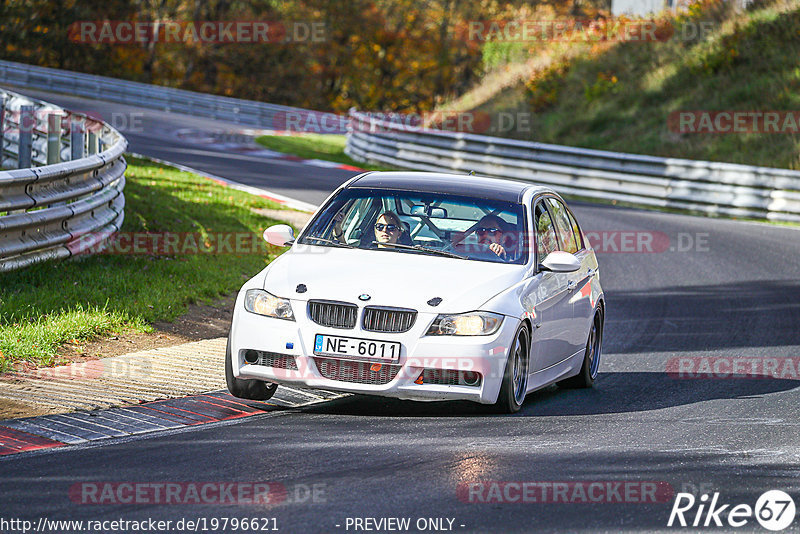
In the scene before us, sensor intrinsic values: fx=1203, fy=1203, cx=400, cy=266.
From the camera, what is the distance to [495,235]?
28.6 feet

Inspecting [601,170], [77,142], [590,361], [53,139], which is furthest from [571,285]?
[601,170]

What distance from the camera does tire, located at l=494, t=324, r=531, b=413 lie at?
779 cm

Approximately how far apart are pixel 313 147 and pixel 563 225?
27516mm

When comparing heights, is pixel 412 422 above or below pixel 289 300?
below

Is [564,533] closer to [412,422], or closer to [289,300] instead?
[412,422]

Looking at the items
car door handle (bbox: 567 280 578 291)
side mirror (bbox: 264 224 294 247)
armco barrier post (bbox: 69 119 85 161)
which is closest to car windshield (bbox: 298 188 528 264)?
side mirror (bbox: 264 224 294 247)

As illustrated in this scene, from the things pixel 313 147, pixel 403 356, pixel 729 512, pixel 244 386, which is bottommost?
pixel 313 147

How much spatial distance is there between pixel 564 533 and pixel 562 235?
184 inches

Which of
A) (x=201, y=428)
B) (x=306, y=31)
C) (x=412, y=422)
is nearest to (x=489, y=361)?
(x=412, y=422)

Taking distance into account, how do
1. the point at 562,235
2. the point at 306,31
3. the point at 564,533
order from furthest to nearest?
the point at 306,31, the point at 562,235, the point at 564,533

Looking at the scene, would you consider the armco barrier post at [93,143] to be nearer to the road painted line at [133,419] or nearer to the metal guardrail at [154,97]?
the road painted line at [133,419]

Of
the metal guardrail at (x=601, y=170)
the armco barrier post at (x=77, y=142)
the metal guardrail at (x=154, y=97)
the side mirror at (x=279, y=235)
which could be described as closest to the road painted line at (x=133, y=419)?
the side mirror at (x=279, y=235)

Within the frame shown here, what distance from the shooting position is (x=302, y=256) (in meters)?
8.42

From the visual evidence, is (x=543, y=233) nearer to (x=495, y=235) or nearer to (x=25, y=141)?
(x=495, y=235)
